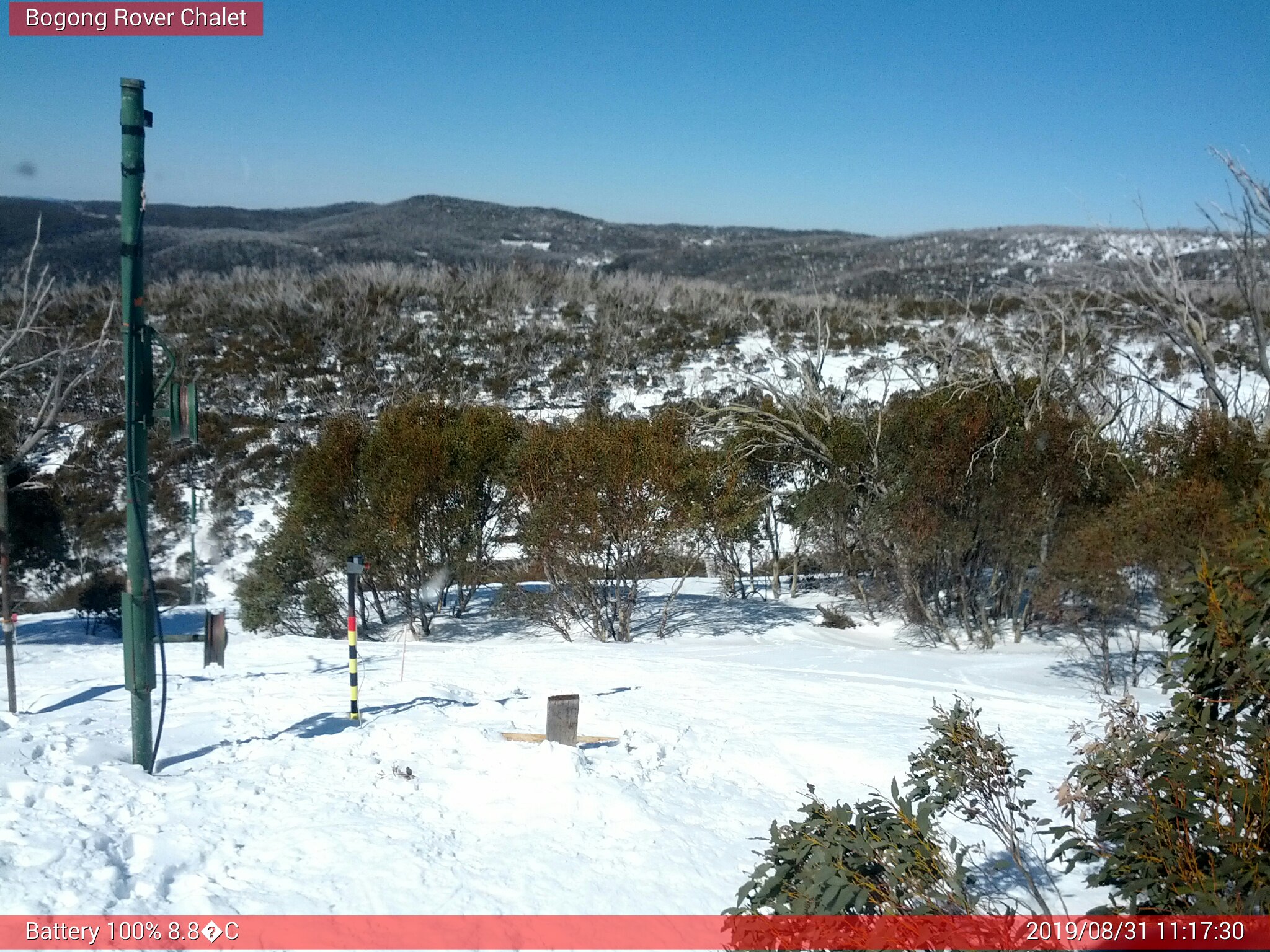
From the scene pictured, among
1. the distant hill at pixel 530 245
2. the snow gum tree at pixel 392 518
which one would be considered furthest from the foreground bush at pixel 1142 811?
the distant hill at pixel 530 245

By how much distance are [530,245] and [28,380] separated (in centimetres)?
7016

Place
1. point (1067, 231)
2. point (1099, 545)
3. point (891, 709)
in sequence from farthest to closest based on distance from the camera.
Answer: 1. point (1067, 231)
2. point (1099, 545)
3. point (891, 709)

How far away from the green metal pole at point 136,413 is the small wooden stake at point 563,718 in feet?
9.48

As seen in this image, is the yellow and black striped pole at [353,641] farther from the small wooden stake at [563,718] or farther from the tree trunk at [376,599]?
the tree trunk at [376,599]

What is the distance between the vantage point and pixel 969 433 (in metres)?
18.3

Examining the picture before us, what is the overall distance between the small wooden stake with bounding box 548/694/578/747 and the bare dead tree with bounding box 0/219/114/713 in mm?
4152

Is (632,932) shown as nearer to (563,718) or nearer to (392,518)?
(563,718)

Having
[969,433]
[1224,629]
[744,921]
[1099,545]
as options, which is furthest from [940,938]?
[969,433]

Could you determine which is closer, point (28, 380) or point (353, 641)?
point (353, 641)

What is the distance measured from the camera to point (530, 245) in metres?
105

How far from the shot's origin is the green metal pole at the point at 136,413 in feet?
19.7

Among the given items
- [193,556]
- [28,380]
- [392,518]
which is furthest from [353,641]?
[28,380]

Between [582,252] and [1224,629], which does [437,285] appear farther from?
[1224,629]

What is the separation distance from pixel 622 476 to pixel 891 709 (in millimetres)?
8674
